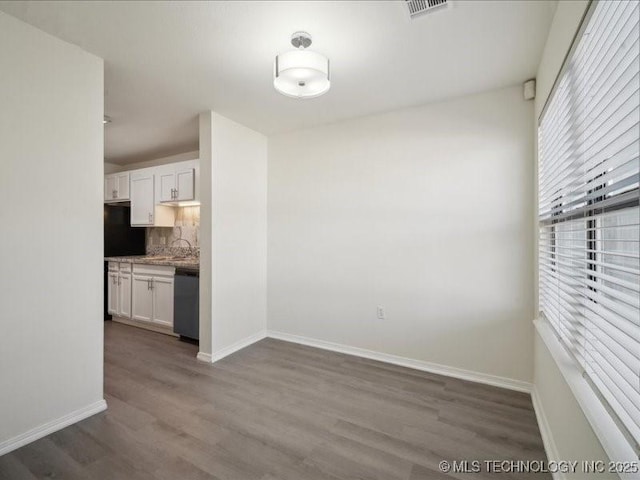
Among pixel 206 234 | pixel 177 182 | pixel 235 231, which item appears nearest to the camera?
pixel 206 234

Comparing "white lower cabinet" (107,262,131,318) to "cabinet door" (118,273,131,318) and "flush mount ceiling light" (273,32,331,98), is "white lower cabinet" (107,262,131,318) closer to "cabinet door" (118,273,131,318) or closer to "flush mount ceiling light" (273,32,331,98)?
"cabinet door" (118,273,131,318)

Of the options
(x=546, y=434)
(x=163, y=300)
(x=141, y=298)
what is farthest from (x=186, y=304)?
(x=546, y=434)

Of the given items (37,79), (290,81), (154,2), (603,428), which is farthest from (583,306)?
(37,79)

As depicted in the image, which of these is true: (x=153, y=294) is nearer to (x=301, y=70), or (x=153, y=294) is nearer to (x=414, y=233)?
(x=414, y=233)

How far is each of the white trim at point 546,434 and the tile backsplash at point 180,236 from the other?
431 cm

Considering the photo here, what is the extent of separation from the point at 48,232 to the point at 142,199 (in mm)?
2760

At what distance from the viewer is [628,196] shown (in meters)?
0.93

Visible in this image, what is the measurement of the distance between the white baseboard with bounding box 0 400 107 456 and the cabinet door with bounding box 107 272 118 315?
2.62 metres

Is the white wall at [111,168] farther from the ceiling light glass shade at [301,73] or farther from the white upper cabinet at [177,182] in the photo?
the ceiling light glass shade at [301,73]

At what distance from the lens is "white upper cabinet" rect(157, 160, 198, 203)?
400cm

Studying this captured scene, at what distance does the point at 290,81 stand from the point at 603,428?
7.22ft

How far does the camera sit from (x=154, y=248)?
518 centimetres

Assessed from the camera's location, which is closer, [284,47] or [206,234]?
[284,47]

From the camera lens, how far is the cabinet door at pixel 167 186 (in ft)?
13.7
